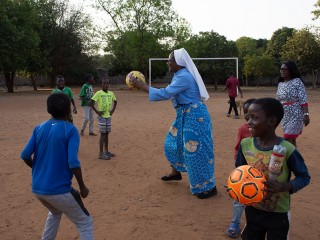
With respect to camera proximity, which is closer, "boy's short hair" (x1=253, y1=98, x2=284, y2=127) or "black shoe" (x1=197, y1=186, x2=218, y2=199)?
"boy's short hair" (x1=253, y1=98, x2=284, y2=127)

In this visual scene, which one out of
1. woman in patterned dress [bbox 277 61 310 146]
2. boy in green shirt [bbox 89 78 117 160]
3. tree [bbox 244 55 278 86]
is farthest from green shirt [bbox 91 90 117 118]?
tree [bbox 244 55 278 86]

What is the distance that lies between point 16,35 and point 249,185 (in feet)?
87.1

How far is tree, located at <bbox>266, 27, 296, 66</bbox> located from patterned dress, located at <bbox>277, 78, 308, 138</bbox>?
4271 cm

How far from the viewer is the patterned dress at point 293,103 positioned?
18.9 ft

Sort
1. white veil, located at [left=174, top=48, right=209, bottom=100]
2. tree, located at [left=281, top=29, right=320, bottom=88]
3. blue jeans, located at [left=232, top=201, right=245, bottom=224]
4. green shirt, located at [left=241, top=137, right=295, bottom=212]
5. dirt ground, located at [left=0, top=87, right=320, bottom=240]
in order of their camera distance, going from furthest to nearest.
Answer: tree, located at [left=281, top=29, right=320, bottom=88], white veil, located at [left=174, top=48, right=209, bottom=100], dirt ground, located at [left=0, top=87, right=320, bottom=240], blue jeans, located at [left=232, top=201, right=245, bottom=224], green shirt, located at [left=241, top=137, right=295, bottom=212]

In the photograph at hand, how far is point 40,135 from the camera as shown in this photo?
Result: 3.01 m

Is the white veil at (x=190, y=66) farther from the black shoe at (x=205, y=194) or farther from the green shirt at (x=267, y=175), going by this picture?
the green shirt at (x=267, y=175)

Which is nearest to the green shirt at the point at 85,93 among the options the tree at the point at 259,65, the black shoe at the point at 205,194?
the black shoe at the point at 205,194

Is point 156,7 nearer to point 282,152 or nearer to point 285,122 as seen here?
point 285,122

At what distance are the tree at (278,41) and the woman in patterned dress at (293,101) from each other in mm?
42699

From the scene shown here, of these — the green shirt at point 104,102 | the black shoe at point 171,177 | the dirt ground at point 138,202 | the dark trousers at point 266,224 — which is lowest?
the dirt ground at point 138,202

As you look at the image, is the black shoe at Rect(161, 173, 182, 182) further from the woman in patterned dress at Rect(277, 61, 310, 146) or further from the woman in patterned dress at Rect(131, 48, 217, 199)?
the woman in patterned dress at Rect(277, 61, 310, 146)

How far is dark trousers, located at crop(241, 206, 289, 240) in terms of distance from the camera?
2494 mm

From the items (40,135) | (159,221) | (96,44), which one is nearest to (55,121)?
(40,135)
